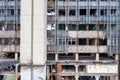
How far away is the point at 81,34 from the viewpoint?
109ft

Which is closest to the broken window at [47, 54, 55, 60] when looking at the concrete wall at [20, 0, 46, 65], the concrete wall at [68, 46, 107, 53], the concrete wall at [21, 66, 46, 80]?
the concrete wall at [68, 46, 107, 53]

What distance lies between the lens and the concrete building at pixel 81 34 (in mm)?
32875

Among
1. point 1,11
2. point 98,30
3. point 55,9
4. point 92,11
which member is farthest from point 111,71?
point 1,11

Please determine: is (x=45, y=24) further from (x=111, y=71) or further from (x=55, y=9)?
(x=111, y=71)

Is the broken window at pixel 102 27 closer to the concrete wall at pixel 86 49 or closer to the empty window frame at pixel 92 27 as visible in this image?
the empty window frame at pixel 92 27

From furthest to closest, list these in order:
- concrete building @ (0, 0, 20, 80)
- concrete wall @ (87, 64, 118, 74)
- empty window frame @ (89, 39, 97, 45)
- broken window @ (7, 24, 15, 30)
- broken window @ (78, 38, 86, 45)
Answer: broken window @ (78, 38, 86, 45), broken window @ (7, 24, 15, 30), empty window frame @ (89, 39, 97, 45), concrete building @ (0, 0, 20, 80), concrete wall @ (87, 64, 118, 74)

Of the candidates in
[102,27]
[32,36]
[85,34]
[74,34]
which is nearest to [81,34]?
[85,34]

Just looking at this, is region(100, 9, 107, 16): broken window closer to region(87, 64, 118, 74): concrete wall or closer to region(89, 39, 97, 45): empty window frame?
region(89, 39, 97, 45): empty window frame

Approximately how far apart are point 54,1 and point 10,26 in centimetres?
613

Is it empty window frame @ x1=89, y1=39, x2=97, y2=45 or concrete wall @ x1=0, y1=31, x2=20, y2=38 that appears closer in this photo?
concrete wall @ x1=0, y1=31, x2=20, y2=38

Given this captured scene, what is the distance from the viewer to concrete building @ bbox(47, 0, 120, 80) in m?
32.9

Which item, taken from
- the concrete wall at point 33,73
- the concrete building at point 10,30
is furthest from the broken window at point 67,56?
the concrete building at point 10,30

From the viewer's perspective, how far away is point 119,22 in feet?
108

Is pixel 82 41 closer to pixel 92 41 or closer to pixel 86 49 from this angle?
pixel 92 41
